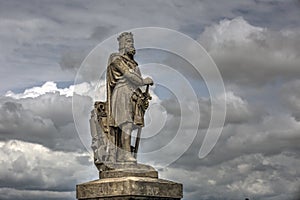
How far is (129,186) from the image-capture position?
60.8 ft

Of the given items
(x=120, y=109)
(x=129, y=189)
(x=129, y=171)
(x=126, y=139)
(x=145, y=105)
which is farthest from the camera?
(x=145, y=105)

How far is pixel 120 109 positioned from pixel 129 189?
2.97 metres

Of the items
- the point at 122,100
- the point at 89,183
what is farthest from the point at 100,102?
the point at 89,183

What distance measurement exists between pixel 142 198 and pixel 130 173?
3.15 feet

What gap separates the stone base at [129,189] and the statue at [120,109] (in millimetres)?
1059

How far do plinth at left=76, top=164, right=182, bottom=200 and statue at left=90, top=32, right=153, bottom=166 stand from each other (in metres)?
0.71

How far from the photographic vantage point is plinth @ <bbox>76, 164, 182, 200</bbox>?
18594 mm

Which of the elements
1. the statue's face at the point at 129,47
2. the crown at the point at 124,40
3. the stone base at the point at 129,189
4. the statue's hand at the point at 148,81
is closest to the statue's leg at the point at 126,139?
the stone base at the point at 129,189

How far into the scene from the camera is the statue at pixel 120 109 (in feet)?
66.4

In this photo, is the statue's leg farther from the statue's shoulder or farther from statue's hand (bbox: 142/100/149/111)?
the statue's shoulder

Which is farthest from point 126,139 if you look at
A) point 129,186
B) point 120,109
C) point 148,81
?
point 129,186

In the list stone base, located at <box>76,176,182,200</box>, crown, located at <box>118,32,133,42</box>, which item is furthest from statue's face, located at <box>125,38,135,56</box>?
stone base, located at <box>76,176,182,200</box>

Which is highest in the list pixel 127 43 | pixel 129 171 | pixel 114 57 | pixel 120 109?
pixel 127 43

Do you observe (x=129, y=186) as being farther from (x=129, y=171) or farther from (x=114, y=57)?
(x=114, y=57)
